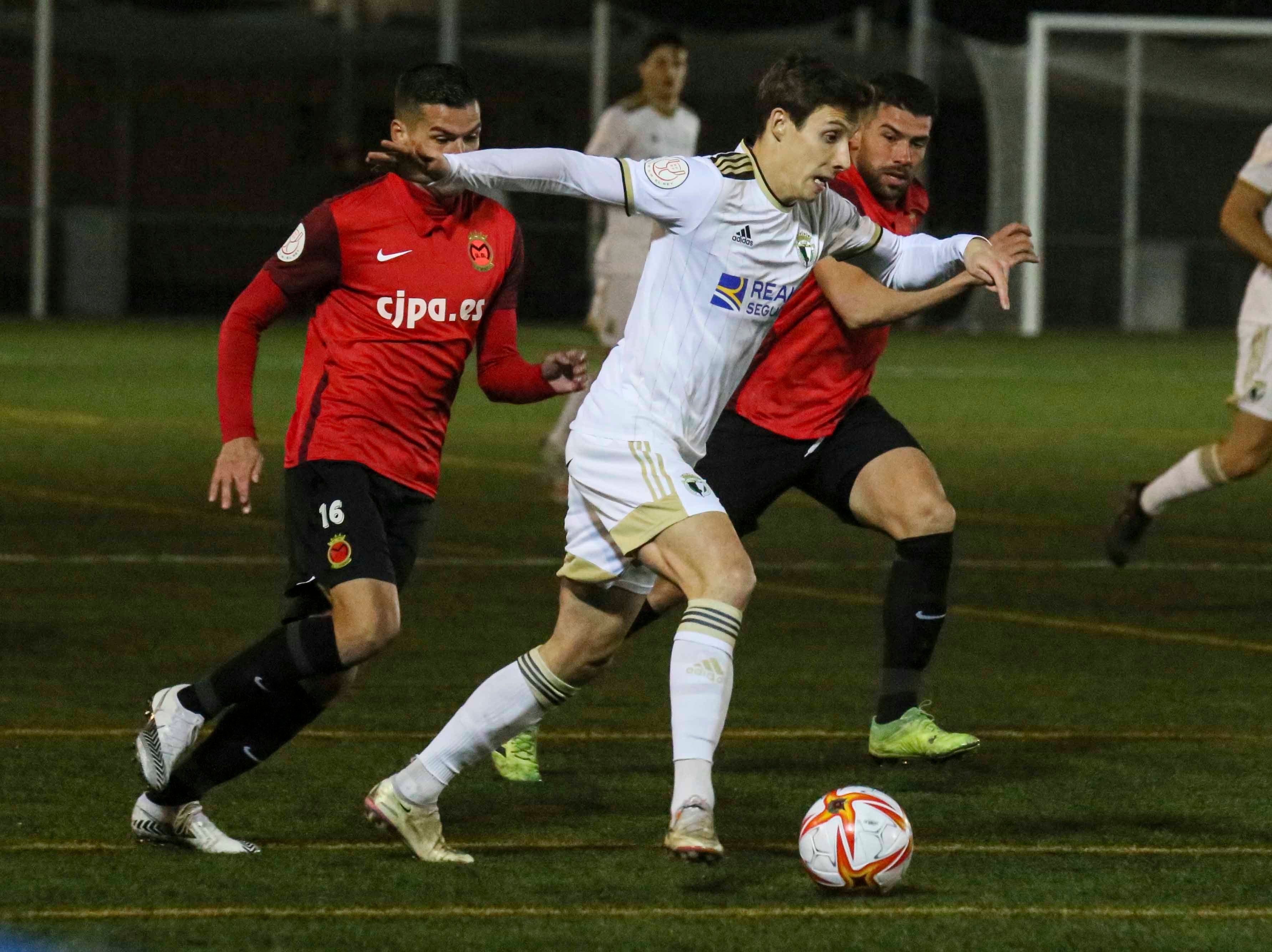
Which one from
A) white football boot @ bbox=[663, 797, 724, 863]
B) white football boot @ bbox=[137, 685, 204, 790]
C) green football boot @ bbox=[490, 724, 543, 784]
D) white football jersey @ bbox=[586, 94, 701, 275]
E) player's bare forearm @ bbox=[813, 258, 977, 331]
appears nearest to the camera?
white football boot @ bbox=[663, 797, 724, 863]

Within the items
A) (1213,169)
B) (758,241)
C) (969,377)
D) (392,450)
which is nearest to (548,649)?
(392,450)

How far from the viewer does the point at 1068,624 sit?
362 inches

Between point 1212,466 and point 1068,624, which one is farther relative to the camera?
point 1212,466

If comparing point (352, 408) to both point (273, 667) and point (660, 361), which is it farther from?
point (660, 361)

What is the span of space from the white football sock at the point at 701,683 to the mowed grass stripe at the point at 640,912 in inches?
9.7

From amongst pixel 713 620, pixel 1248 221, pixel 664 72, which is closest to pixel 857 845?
pixel 713 620

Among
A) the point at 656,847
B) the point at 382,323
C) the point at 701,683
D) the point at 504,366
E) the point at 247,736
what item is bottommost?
the point at 656,847

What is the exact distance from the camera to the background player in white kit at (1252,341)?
9461mm

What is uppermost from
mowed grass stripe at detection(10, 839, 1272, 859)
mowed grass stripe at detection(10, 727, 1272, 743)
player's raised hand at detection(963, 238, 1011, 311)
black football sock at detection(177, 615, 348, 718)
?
player's raised hand at detection(963, 238, 1011, 311)

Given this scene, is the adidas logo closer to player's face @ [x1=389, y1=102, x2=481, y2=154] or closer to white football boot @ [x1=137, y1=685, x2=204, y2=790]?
white football boot @ [x1=137, y1=685, x2=204, y2=790]

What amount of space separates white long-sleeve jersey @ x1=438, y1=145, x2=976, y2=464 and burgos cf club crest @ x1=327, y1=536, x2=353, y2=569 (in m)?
0.60

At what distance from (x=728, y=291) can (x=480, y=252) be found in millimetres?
737

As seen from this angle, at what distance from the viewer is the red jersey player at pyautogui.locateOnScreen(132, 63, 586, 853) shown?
5.53m

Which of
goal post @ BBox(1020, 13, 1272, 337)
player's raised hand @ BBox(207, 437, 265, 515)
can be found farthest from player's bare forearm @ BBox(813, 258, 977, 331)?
goal post @ BBox(1020, 13, 1272, 337)
